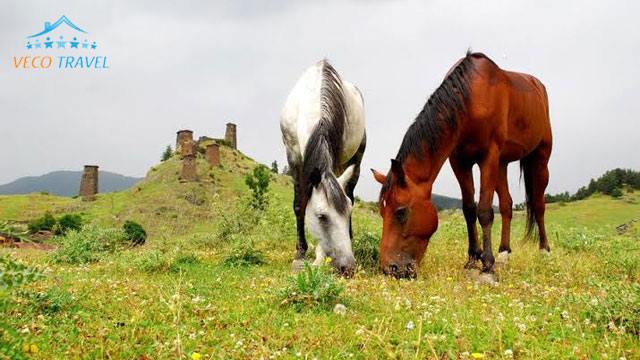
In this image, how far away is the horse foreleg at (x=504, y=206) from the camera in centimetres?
828

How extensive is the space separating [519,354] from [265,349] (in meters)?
1.84

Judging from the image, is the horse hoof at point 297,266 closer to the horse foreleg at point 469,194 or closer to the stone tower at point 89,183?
the horse foreleg at point 469,194

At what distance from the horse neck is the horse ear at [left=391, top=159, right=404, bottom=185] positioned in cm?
23

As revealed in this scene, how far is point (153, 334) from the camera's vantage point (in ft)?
12.2

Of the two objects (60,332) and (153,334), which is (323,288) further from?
(60,332)

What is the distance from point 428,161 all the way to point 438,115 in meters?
0.71

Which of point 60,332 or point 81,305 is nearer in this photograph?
point 60,332

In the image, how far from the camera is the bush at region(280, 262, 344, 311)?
4.68 metres

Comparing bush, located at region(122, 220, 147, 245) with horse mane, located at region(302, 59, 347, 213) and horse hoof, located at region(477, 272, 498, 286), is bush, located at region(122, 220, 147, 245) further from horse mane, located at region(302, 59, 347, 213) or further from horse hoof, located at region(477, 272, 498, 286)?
horse hoof, located at region(477, 272, 498, 286)

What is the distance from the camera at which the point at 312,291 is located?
4746mm

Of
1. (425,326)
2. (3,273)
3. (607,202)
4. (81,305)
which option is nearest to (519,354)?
(425,326)

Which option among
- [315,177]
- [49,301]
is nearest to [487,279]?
[315,177]

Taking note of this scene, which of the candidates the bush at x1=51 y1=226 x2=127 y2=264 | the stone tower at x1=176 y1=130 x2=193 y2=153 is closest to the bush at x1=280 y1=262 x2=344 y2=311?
the bush at x1=51 y1=226 x2=127 y2=264

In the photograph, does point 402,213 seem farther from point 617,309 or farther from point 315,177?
point 617,309
